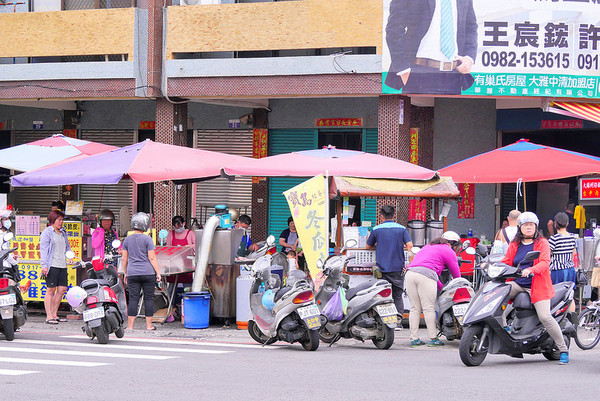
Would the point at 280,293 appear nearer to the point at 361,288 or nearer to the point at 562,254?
the point at 361,288

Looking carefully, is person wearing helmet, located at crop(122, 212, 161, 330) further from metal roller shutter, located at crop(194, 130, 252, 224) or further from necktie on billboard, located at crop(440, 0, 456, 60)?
metal roller shutter, located at crop(194, 130, 252, 224)

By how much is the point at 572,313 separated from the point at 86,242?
9.18 m

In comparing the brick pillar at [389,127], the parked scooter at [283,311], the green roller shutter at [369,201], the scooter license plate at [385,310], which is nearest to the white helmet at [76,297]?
the parked scooter at [283,311]

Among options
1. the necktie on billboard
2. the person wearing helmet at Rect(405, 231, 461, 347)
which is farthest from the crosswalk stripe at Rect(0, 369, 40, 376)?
the necktie on billboard

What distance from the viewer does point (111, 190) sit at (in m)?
25.9

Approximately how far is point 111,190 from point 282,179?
4981 mm

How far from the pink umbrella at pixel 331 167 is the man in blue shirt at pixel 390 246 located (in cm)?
128

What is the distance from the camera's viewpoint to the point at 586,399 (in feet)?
28.8

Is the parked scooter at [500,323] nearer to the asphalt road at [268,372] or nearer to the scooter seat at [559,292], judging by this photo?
the scooter seat at [559,292]

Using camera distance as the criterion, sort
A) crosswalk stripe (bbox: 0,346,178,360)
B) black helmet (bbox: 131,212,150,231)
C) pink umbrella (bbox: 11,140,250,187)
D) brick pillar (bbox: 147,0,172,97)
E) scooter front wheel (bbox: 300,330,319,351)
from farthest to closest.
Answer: brick pillar (bbox: 147,0,172,97), pink umbrella (bbox: 11,140,250,187), black helmet (bbox: 131,212,150,231), scooter front wheel (bbox: 300,330,319,351), crosswalk stripe (bbox: 0,346,178,360)

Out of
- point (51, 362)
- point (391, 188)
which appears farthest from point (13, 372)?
point (391, 188)

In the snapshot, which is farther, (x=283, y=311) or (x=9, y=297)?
(x=9, y=297)

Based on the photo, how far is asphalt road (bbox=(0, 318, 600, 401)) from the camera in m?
8.90

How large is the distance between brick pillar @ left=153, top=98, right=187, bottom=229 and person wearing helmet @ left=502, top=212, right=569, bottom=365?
1164 centimetres
